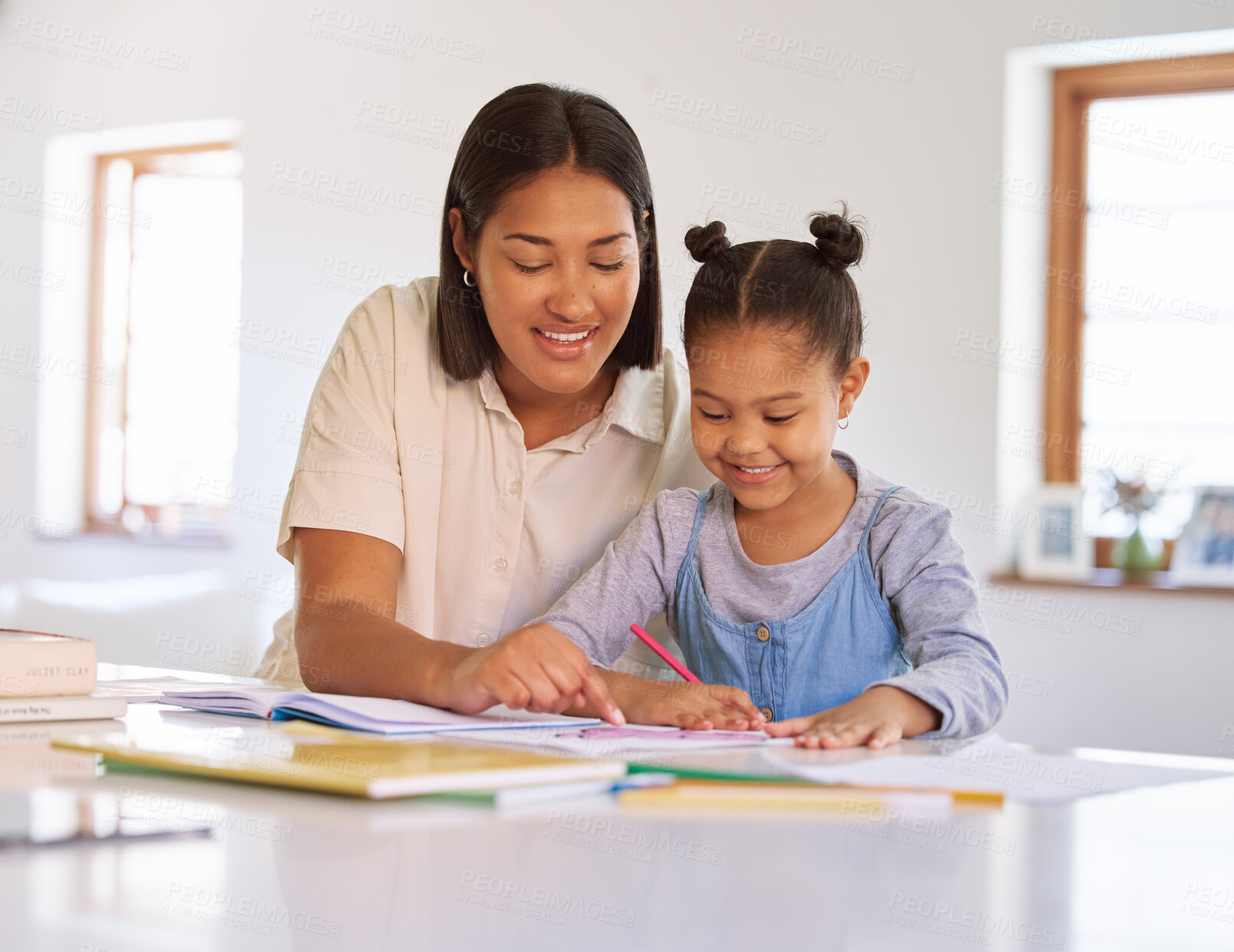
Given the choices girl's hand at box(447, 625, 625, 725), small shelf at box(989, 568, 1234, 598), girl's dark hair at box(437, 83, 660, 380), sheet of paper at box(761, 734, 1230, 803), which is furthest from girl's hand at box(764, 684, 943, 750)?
small shelf at box(989, 568, 1234, 598)

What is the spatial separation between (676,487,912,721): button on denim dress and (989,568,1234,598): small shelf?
1870 millimetres

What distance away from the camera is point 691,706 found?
1.16 meters

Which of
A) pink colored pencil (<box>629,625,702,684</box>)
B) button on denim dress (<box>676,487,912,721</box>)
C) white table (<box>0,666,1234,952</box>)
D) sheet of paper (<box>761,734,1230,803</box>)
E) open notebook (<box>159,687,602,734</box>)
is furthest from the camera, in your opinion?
button on denim dress (<box>676,487,912,721</box>)

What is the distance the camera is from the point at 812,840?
686mm

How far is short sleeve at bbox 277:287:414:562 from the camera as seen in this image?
1452 millimetres

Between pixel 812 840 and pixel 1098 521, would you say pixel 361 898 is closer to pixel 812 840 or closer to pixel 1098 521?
pixel 812 840

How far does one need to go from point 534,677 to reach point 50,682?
1.46 feet

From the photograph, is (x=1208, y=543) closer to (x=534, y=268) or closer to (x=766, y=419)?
(x=766, y=419)

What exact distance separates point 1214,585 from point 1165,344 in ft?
2.17

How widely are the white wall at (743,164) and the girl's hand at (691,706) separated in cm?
215

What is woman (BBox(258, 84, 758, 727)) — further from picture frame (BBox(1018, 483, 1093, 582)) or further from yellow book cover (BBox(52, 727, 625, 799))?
picture frame (BBox(1018, 483, 1093, 582))

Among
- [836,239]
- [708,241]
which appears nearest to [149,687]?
[708,241]

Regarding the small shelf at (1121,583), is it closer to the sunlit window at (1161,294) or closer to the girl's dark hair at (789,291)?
the sunlit window at (1161,294)

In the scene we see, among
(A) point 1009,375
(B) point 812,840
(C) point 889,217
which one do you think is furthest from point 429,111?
(B) point 812,840
